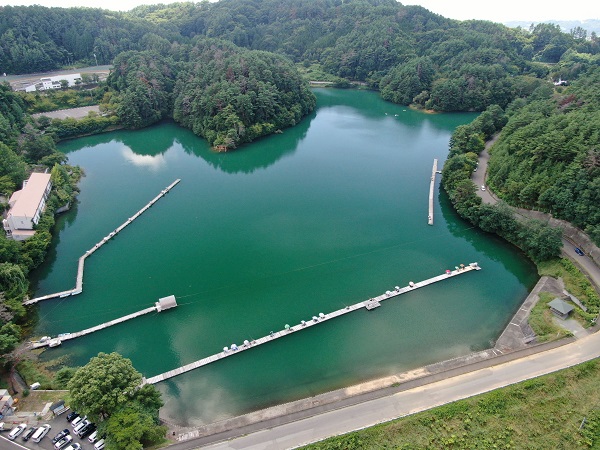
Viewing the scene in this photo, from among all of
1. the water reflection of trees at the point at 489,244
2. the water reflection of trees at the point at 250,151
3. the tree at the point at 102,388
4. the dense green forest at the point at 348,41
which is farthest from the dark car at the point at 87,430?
the dense green forest at the point at 348,41

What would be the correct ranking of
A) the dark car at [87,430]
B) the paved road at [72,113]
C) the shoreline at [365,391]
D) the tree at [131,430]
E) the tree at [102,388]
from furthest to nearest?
1. the paved road at [72,113]
2. the shoreline at [365,391]
3. the dark car at [87,430]
4. the tree at [102,388]
5. the tree at [131,430]

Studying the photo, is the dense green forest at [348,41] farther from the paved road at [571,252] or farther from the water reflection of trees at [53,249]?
the water reflection of trees at [53,249]

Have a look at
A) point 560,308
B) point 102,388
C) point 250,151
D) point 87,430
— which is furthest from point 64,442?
point 250,151

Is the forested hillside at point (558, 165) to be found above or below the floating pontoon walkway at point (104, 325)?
above

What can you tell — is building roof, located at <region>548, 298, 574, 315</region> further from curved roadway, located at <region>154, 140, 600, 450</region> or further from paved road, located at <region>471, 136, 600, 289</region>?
paved road, located at <region>471, 136, 600, 289</region>

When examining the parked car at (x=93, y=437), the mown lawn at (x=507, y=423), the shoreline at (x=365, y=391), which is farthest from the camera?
the shoreline at (x=365, y=391)

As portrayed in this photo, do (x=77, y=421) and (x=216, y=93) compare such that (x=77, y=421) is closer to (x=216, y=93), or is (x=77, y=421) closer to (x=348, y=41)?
(x=216, y=93)

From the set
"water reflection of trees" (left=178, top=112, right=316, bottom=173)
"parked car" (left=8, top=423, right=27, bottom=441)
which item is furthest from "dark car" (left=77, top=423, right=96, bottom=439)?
"water reflection of trees" (left=178, top=112, right=316, bottom=173)
